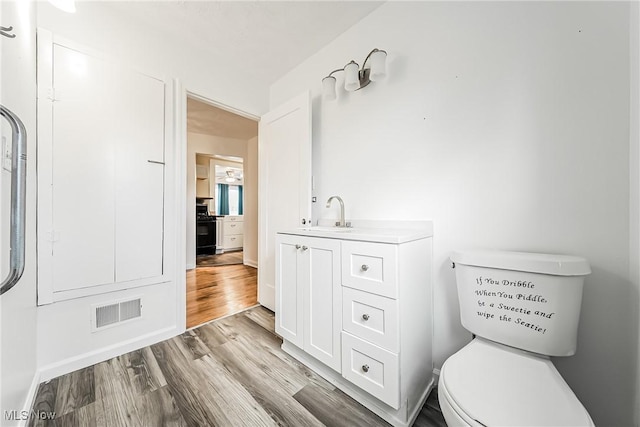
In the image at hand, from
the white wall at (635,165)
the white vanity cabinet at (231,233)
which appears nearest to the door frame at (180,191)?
the white wall at (635,165)

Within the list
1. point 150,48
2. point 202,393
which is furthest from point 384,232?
point 150,48

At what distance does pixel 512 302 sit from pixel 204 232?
5605 millimetres

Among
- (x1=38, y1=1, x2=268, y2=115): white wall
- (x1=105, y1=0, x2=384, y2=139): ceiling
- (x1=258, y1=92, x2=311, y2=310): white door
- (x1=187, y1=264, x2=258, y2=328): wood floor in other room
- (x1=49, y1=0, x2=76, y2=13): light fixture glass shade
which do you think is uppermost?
(x1=105, y1=0, x2=384, y2=139): ceiling

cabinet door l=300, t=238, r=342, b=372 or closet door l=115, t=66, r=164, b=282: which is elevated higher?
closet door l=115, t=66, r=164, b=282

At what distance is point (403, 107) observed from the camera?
154 cm

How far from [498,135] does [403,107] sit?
0.60 meters

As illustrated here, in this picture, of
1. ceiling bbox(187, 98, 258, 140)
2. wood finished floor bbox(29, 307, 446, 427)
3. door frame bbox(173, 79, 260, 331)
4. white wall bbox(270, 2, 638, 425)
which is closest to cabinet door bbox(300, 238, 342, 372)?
wood finished floor bbox(29, 307, 446, 427)

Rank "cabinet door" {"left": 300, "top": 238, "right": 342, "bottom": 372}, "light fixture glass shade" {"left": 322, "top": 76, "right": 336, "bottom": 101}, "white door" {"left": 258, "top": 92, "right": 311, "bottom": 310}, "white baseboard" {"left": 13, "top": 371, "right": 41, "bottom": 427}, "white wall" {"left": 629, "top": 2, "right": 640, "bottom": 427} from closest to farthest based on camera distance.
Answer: "white wall" {"left": 629, "top": 2, "right": 640, "bottom": 427}
"white baseboard" {"left": 13, "top": 371, "right": 41, "bottom": 427}
"cabinet door" {"left": 300, "top": 238, "right": 342, "bottom": 372}
"light fixture glass shade" {"left": 322, "top": 76, "right": 336, "bottom": 101}
"white door" {"left": 258, "top": 92, "right": 311, "bottom": 310}

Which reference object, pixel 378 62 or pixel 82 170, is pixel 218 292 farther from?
pixel 378 62

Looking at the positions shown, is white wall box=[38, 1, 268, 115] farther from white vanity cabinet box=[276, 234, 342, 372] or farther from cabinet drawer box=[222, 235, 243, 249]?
cabinet drawer box=[222, 235, 243, 249]

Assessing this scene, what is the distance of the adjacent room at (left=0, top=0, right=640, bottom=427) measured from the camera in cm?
91

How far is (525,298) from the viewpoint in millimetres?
937

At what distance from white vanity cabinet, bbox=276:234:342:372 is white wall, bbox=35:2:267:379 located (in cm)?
97

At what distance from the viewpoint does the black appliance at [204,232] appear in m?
5.23
